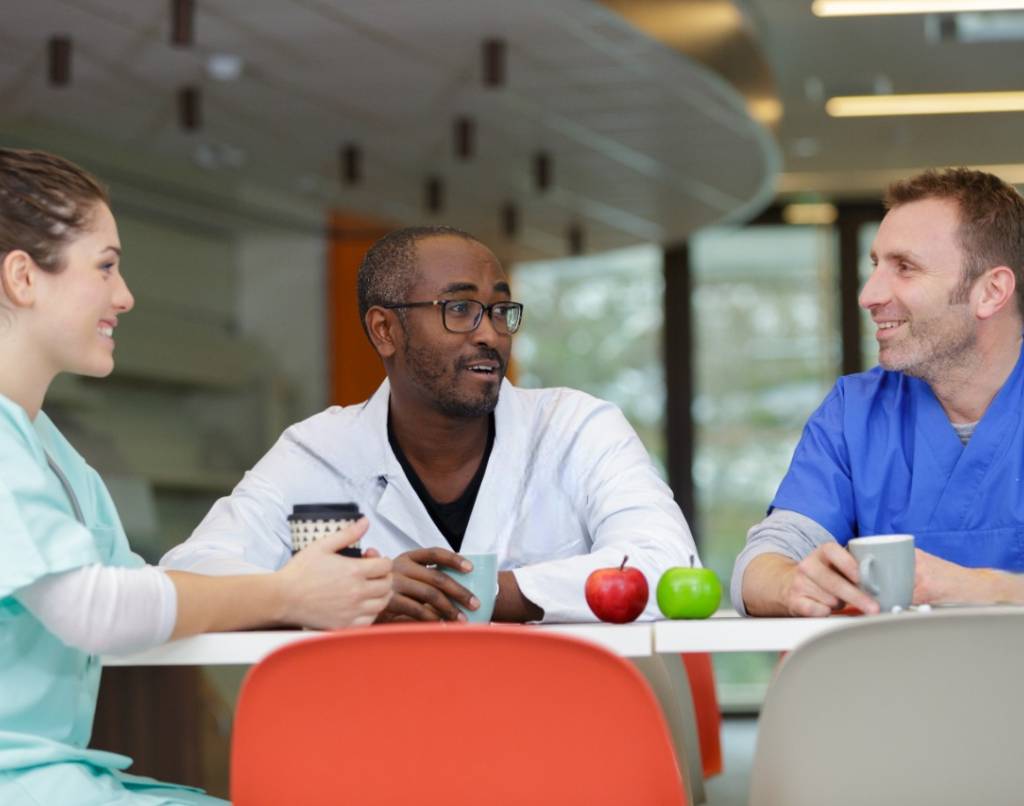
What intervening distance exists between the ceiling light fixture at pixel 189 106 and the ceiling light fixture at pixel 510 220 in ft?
7.91

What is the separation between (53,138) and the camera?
6.42m

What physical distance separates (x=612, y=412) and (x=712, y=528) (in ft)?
23.2

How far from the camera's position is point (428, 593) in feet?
5.56

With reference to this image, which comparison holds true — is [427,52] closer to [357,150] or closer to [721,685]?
[357,150]

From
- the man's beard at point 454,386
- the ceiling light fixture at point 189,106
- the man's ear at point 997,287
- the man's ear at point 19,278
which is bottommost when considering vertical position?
the man's beard at point 454,386

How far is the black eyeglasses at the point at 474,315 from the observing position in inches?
93.5

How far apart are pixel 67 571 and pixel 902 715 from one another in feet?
2.66

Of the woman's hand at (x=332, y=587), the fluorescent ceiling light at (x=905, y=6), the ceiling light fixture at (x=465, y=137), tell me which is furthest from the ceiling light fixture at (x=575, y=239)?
the woman's hand at (x=332, y=587)

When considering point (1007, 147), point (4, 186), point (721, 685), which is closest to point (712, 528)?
point (721, 685)

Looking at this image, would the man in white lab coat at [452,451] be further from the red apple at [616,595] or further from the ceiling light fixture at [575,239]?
the ceiling light fixture at [575,239]

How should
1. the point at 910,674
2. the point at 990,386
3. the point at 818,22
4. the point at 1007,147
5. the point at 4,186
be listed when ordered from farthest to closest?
1. the point at 1007,147
2. the point at 818,22
3. the point at 990,386
4. the point at 4,186
5. the point at 910,674

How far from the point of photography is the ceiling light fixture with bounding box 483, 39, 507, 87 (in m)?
5.43

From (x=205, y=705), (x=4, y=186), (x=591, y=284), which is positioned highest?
(x=591, y=284)

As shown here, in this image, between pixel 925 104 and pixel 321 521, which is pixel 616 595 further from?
pixel 925 104
